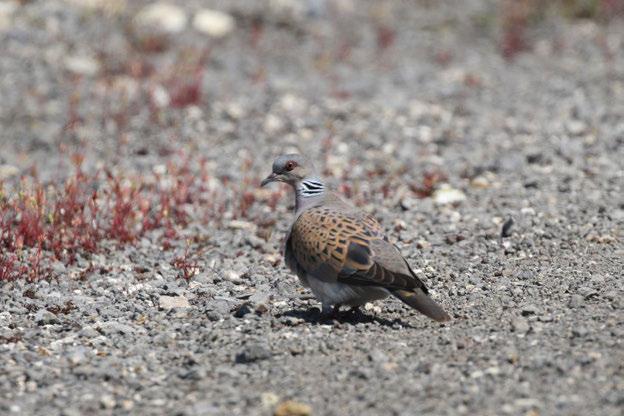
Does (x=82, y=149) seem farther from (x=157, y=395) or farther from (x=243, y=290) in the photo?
(x=157, y=395)

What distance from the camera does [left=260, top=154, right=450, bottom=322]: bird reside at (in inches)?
238

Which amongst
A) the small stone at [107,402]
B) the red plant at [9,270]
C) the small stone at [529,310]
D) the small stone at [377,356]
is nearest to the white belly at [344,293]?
the small stone at [377,356]

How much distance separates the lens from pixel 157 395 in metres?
5.36

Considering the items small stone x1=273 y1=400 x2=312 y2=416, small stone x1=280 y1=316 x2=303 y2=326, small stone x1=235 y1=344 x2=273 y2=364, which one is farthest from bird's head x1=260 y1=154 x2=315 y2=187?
small stone x1=273 y1=400 x2=312 y2=416

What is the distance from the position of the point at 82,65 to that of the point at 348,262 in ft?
22.8

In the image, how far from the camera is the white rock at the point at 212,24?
1350 centimetres

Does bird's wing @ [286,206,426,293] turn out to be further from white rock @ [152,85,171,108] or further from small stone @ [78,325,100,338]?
white rock @ [152,85,171,108]

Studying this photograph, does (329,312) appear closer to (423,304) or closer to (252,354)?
(423,304)

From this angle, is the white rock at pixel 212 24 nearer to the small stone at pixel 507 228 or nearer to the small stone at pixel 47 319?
the small stone at pixel 507 228

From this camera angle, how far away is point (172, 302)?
690cm

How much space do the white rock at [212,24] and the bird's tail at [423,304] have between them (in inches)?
318

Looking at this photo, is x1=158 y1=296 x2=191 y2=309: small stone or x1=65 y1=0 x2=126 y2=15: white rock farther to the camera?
x1=65 y1=0 x2=126 y2=15: white rock

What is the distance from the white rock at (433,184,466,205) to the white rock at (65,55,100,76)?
4940 millimetres

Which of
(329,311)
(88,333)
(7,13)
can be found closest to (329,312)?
(329,311)
